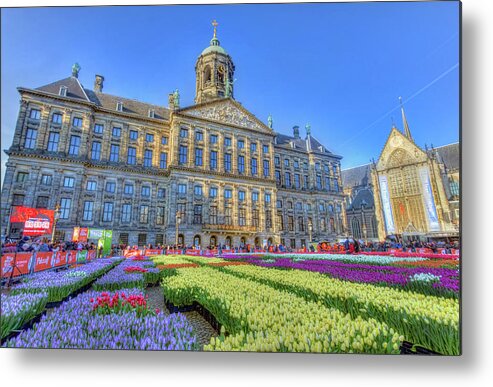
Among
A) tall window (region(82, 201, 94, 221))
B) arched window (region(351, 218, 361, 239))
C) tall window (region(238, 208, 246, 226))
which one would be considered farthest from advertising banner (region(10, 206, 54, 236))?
arched window (region(351, 218, 361, 239))

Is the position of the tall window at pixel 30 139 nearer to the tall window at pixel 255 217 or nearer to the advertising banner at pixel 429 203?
the tall window at pixel 255 217

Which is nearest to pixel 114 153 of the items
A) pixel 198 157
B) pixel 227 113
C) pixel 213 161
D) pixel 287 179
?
pixel 198 157

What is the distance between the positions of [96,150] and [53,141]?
449 cm

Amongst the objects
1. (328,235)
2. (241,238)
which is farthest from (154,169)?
(328,235)

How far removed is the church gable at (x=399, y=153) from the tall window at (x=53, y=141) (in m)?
33.8

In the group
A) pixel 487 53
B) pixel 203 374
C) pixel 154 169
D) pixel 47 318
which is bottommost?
pixel 203 374

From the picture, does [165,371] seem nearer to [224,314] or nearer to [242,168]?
[224,314]

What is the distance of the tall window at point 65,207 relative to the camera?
27786 mm

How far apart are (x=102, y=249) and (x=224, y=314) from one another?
1902 cm

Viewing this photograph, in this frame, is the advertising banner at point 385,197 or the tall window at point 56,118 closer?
the advertising banner at point 385,197

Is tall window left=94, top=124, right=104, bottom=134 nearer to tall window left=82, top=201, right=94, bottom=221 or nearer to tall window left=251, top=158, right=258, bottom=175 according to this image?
tall window left=82, top=201, right=94, bottom=221

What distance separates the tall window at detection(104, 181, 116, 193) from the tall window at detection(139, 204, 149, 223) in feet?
13.4

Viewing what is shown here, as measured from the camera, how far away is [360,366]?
13.0ft

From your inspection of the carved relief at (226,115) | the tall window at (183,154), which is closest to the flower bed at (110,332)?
the tall window at (183,154)
